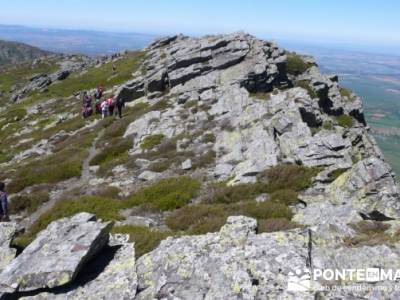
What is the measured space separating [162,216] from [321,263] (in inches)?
376

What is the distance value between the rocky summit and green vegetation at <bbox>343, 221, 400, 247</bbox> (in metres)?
0.05

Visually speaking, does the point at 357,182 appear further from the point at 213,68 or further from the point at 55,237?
the point at 213,68

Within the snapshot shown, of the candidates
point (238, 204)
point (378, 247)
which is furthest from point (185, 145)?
point (378, 247)

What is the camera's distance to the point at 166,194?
21172mm

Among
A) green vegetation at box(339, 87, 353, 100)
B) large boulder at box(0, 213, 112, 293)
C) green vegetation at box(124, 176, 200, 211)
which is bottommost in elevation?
green vegetation at box(339, 87, 353, 100)

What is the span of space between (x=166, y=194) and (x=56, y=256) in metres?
9.53

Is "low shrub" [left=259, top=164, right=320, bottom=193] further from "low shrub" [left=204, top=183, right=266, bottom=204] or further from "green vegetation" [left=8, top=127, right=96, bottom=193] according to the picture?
"green vegetation" [left=8, top=127, right=96, bottom=193]

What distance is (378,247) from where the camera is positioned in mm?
11094

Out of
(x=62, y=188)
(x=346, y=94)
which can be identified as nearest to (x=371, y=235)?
(x=62, y=188)

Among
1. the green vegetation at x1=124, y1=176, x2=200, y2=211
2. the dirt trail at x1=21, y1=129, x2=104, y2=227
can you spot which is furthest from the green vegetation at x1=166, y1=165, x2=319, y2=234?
the dirt trail at x1=21, y1=129, x2=104, y2=227

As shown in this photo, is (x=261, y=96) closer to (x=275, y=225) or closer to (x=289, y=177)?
(x=289, y=177)

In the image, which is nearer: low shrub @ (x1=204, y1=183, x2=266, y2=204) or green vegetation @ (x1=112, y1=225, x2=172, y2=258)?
green vegetation @ (x1=112, y1=225, x2=172, y2=258)

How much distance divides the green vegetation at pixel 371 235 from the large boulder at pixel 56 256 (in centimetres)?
719

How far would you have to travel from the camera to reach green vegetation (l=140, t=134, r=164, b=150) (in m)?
31.0
